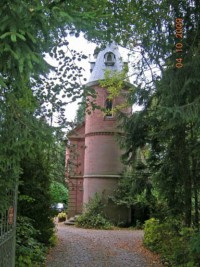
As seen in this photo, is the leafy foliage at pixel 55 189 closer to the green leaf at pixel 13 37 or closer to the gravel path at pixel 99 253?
the gravel path at pixel 99 253

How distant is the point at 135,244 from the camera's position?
12156mm

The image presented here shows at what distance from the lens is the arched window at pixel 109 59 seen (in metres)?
21.4

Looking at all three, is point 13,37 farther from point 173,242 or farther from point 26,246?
point 173,242

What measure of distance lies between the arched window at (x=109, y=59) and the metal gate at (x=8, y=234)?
1749 cm

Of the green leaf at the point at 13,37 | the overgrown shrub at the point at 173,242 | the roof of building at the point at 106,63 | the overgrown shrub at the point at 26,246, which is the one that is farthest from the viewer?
the roof of building at the point at 106,63

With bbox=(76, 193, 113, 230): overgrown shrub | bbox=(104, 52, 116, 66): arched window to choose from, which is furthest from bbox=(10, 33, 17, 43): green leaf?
bbox=(104, 52, 116, 66): arched window

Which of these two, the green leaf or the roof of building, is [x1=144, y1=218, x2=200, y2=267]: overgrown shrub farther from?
the roof of building

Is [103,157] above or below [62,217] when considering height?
above

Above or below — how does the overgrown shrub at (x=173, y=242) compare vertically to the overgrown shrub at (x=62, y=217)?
above

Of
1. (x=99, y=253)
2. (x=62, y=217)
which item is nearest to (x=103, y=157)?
(x=62, y=217)

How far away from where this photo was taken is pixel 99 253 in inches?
402

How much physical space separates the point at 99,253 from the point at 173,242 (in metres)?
2.39
